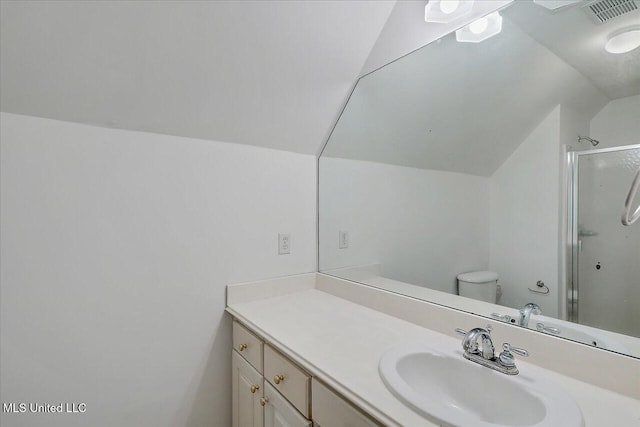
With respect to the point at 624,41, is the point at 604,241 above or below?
below

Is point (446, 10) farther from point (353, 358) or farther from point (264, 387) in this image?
point (264, 387)

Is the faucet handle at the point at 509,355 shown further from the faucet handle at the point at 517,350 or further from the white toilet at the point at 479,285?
the white toilet at the point at 479,285

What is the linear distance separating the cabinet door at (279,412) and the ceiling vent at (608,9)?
157cm

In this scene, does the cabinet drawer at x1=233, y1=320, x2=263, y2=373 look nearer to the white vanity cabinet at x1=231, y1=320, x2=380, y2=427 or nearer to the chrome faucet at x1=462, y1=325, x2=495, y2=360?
the white vanity cabinet at x1=231, y1=320, x2=380, y2=427

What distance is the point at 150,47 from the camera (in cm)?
109

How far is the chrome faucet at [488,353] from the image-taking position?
867mm

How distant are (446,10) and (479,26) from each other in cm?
16

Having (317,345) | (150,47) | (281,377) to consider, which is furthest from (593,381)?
(150,47)

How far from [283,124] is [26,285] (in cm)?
124

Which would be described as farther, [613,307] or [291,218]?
[291,218]

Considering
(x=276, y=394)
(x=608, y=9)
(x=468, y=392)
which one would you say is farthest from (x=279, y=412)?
(x=608, y=9)

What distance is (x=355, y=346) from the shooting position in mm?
1059

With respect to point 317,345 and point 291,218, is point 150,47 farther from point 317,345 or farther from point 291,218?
point 317,345

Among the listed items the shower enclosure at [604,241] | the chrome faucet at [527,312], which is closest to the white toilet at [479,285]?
the chrome faucet at [527,312]
